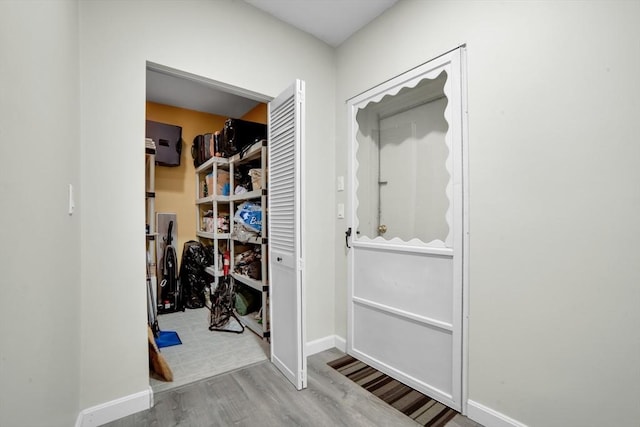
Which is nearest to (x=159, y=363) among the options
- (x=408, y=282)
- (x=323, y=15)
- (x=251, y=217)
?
(x=251, y=217)

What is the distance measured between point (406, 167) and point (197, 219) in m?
3.27

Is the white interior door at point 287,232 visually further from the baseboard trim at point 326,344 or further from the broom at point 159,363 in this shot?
the broom at point 159,363

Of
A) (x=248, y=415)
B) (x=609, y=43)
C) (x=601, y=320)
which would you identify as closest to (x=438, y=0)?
(x=609, y=43)

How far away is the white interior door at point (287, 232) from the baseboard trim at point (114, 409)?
0.86 m

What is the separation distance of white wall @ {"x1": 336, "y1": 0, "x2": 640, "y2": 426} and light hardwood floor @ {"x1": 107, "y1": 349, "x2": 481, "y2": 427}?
497mm

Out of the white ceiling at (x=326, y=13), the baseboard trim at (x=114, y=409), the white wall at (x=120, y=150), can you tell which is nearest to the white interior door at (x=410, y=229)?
the white ceiling at (x=326, y=13)

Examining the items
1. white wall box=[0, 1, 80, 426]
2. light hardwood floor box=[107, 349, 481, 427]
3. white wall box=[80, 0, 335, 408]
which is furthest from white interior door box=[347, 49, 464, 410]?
white wall box=[0, 1, 80, 426]

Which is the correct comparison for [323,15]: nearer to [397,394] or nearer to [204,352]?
[397,394]

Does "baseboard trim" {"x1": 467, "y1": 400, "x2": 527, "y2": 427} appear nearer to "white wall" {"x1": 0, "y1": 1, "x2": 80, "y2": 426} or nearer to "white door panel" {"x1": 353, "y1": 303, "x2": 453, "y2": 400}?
"white door panel" {"x1": 353, "y1": 303, "x2": 453, "y2": 400}

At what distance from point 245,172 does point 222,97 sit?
3.68 feet

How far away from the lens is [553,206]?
1.34m

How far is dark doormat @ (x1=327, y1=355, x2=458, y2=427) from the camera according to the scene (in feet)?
5.34

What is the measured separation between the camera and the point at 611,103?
3.88 feet

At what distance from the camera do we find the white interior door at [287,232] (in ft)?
6.06
